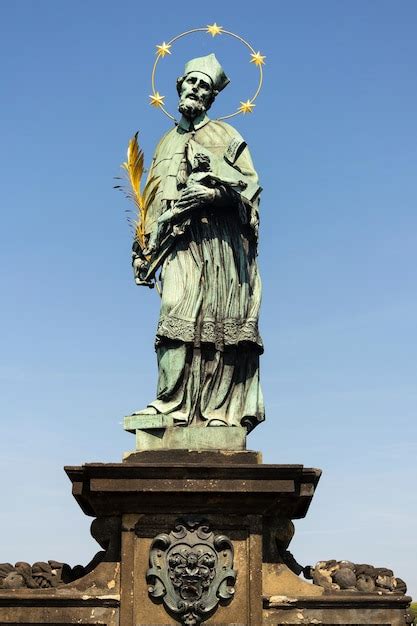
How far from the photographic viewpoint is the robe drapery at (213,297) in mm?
11008

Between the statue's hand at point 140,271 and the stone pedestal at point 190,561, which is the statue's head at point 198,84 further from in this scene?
the stone pedestal at point 190,561

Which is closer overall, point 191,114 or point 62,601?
point 62,601

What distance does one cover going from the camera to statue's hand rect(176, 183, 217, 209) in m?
11.4

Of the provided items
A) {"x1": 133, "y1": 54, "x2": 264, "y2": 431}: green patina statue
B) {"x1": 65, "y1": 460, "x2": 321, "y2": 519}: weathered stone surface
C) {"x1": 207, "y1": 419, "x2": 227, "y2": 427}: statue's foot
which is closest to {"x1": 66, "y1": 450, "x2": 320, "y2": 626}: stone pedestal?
{"x1": 65, "y1": 460, "x2": 321, "y2": 519}: weathered stone surface

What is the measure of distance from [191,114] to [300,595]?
5230 millimetres

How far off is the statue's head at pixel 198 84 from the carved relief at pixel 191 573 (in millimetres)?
4593

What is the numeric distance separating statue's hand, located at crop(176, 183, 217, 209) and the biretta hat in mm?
1430

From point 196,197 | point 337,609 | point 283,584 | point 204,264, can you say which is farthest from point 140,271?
point 337,609

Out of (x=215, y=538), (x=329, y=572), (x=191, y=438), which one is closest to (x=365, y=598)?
(x=329, y=572)

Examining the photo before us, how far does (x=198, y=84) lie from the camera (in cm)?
1205

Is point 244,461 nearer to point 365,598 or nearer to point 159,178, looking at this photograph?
point 365,598

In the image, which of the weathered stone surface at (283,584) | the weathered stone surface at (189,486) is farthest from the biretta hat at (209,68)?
the weathered stone surface at (283,584)

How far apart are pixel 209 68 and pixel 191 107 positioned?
48cm

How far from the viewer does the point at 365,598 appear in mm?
10273
